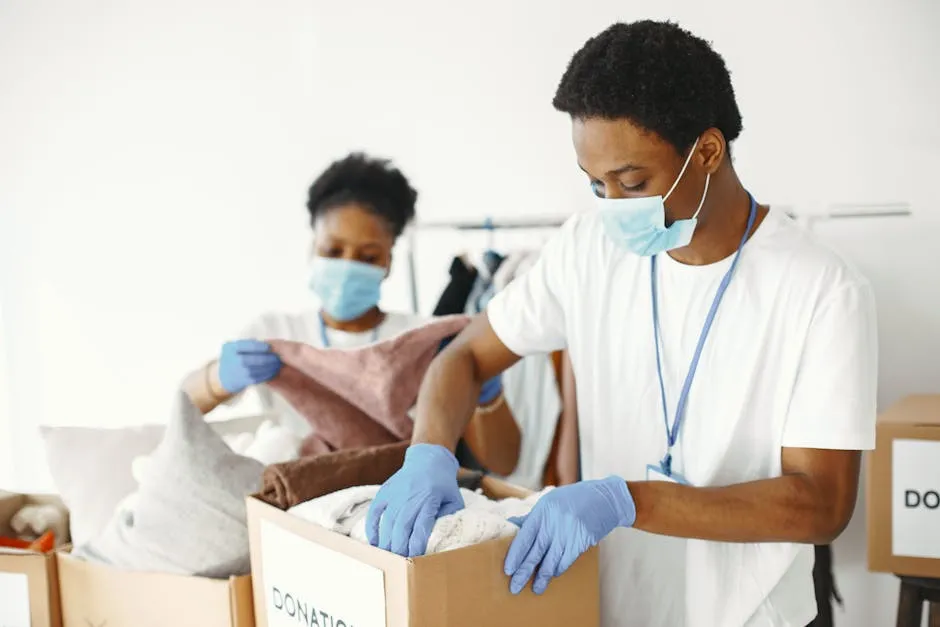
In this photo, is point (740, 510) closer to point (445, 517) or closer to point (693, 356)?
point (693, 356)

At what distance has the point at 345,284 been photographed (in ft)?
6.09

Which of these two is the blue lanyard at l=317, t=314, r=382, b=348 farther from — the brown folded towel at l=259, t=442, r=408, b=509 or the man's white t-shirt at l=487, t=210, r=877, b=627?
the brown folded towel at l=259, t=442, r=408, b=509

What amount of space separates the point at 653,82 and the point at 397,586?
2.20 ft

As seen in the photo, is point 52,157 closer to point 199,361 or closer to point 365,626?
point 199,361

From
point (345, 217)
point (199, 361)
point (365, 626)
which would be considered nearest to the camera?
point (365, 626)

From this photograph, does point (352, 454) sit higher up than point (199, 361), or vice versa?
point (352, 454)

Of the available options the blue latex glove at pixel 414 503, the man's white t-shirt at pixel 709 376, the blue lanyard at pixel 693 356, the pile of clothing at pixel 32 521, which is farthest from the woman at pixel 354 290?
the blue latex glove at pixel 414 503

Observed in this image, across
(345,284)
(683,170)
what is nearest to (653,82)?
(683,170)

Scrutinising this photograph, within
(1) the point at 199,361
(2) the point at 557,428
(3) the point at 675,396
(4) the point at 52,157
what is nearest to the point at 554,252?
(3) the point at 675,396

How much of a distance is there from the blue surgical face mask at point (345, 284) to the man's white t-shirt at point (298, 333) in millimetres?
56

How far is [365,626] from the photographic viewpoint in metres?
0.87

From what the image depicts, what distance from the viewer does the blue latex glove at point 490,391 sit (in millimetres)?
1744

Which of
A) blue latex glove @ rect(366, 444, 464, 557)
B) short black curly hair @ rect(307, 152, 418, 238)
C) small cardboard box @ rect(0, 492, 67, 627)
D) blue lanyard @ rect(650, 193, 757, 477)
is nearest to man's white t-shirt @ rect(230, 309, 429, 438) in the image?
short black curly hair @ rect(307, 152, 418, 238)

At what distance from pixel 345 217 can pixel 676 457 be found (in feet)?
3.20
